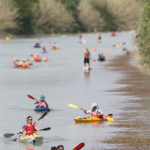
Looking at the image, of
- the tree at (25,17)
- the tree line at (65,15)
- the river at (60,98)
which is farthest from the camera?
the tree at (25,17)

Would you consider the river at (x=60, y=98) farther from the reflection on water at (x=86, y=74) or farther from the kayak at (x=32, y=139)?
the kayak at (x=32, y=139)

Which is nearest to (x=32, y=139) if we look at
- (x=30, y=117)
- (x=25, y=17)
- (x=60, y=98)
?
(x=30, y=117)

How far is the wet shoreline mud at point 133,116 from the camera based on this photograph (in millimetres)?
20633

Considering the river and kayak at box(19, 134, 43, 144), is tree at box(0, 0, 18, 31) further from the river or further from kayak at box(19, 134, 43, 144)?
kayak at box(19, 134, 43, 144)

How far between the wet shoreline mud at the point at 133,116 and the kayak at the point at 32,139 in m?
2.24

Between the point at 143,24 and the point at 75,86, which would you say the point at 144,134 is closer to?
the point at 75,86

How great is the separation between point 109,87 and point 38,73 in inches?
520

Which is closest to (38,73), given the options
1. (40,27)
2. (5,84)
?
(5,84)

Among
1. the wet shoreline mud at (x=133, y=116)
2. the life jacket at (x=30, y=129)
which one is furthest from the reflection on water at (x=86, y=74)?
the life jacket at (x=30, y=129)

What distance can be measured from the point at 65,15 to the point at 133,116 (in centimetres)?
12067

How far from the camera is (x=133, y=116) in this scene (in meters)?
26.5

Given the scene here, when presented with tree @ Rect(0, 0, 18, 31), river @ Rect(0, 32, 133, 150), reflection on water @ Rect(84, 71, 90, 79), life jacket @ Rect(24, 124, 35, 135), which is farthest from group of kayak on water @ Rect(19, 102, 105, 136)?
tree @ Rect(0, 0, 18, 31)

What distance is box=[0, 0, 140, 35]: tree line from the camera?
122m

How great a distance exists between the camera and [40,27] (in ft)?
442
